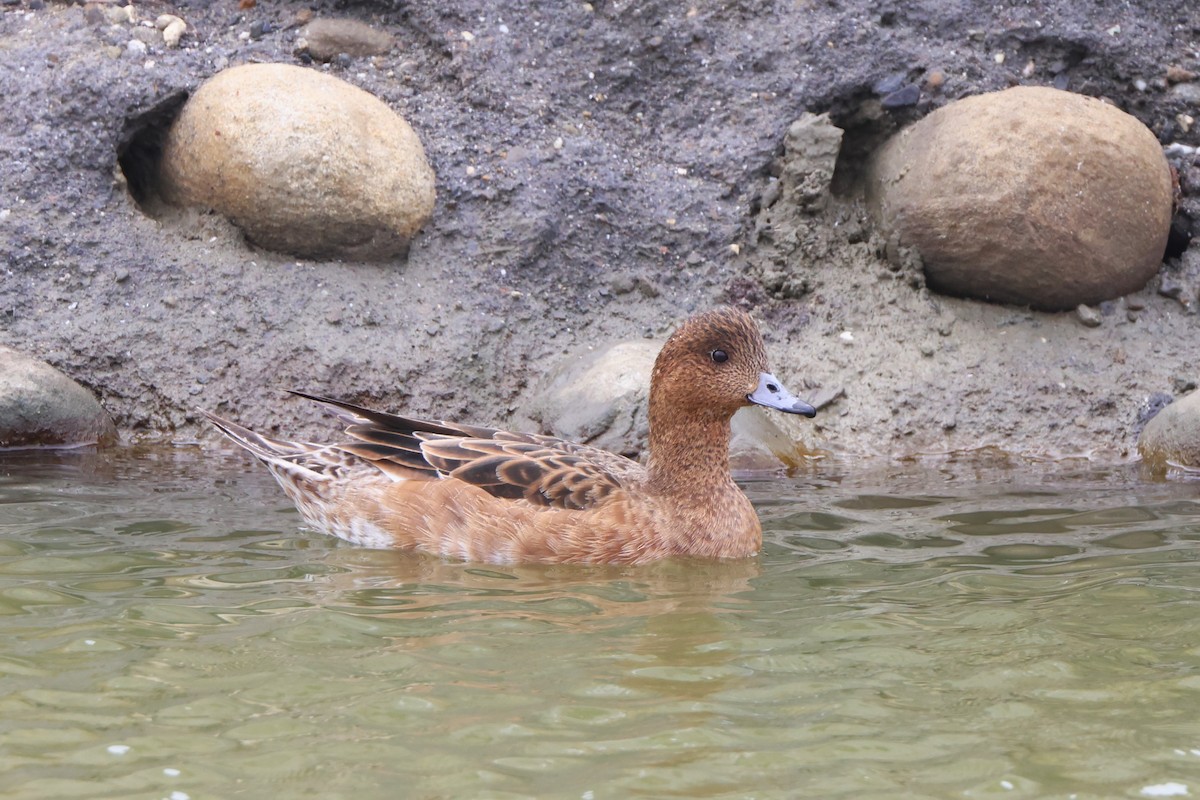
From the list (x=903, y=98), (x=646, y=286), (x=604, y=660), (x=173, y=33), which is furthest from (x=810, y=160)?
(x=604, y=660)

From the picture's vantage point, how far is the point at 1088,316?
855cm

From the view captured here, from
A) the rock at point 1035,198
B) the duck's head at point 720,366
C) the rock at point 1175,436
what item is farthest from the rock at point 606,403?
the rock at point 1175,436

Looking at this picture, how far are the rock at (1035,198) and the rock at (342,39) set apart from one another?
345 centimetres

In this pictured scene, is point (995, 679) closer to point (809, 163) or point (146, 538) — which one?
point (146, 538)

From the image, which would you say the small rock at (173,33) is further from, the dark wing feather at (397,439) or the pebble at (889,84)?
the pebble at (889,84)

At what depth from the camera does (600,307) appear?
8758 mm

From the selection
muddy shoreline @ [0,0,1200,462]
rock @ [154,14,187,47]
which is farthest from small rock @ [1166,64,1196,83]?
rock @ [154,14,187,47]

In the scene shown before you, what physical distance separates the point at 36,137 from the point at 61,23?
1023 mm

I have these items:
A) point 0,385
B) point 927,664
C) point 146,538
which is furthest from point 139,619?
point 0,385

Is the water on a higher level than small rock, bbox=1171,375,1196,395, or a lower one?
lower

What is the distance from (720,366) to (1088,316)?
10.5ft

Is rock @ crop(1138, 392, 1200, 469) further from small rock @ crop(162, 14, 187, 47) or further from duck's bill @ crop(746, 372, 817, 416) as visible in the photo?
small rock @ crop(162, 14, 187, 47)

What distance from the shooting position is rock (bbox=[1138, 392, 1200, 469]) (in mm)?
7602

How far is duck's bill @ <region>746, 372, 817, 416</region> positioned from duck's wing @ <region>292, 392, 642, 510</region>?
0.69 meters
